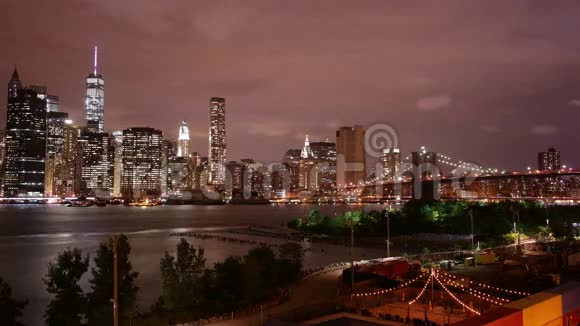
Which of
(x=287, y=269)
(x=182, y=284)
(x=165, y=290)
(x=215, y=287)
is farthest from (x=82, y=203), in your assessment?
(x=215, y=287)

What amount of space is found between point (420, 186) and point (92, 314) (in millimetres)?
63762

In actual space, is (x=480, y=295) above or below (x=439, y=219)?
below

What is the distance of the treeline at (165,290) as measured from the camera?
16.7 meters

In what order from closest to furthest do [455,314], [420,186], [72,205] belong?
[455,314], [420,186], [72,205]

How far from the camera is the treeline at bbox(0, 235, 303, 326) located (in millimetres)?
16703

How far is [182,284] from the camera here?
62.9ft

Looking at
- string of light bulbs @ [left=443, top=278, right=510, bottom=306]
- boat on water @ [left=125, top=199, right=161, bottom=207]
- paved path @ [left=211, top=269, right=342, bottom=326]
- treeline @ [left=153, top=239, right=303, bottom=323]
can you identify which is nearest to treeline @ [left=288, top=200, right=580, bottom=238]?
paved path @ [left=211, top=269, right=342, bottom=326]

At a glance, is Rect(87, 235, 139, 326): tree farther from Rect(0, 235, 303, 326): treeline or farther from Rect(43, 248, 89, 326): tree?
Rect(43, 248, 89, 326): tree

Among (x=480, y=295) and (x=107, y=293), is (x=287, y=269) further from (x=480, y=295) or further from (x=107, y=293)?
(x=480, y=295)

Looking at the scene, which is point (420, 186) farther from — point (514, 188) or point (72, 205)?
point (72, 205)

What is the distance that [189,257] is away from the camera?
2023cm

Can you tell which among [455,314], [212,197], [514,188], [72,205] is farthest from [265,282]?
[212,197]

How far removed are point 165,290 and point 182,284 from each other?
105 centimetres

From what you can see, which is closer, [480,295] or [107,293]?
[480,295]
